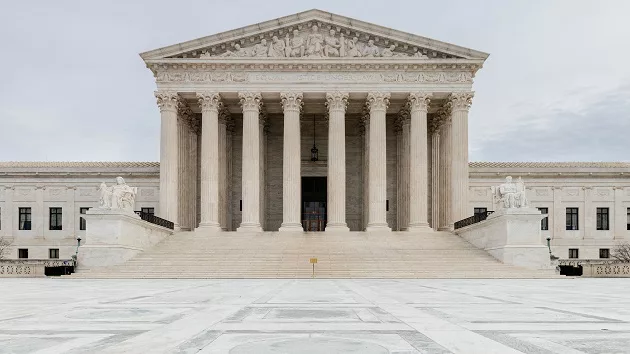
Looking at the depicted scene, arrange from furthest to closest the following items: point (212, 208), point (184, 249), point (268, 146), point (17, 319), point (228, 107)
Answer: point (268, 146)
point (228, 107)
point (212, 208)
point (184, 249)
point (17, 319)

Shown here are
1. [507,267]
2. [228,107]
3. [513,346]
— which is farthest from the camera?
[228,107]

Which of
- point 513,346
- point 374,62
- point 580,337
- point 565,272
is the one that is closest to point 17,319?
point 513,346

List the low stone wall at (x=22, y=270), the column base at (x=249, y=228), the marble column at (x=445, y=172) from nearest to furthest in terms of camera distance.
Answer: the low stone wall at (x=22, y=270) → the column base at (x=249, y=228) → the marble column at (x=445, y=172)

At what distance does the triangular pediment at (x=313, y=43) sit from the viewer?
171ft

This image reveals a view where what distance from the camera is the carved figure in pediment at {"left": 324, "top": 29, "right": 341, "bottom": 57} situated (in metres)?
52.6

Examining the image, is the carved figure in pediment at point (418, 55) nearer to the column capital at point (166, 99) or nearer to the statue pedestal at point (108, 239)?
the column capital at point (166, 99)

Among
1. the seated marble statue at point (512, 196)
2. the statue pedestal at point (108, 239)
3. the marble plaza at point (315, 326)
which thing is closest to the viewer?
the marble plaza at point (315, 326)

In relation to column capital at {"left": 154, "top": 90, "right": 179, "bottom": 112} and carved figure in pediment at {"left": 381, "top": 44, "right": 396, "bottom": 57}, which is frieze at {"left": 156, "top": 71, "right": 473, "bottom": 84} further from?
carved figure in pediment at {"left": 381, "top": 44, "right": 396, "bottom": 57}

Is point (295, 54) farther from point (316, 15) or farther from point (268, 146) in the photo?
point (268, 146)

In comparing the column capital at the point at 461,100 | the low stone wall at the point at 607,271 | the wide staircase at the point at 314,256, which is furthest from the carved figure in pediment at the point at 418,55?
the low stone wall at the point at 607,271

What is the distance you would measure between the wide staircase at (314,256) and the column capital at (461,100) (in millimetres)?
10535

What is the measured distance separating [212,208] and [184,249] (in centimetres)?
844

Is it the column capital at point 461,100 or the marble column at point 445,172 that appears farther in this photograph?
the marble column at point 445,172

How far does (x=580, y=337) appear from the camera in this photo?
988 cm
